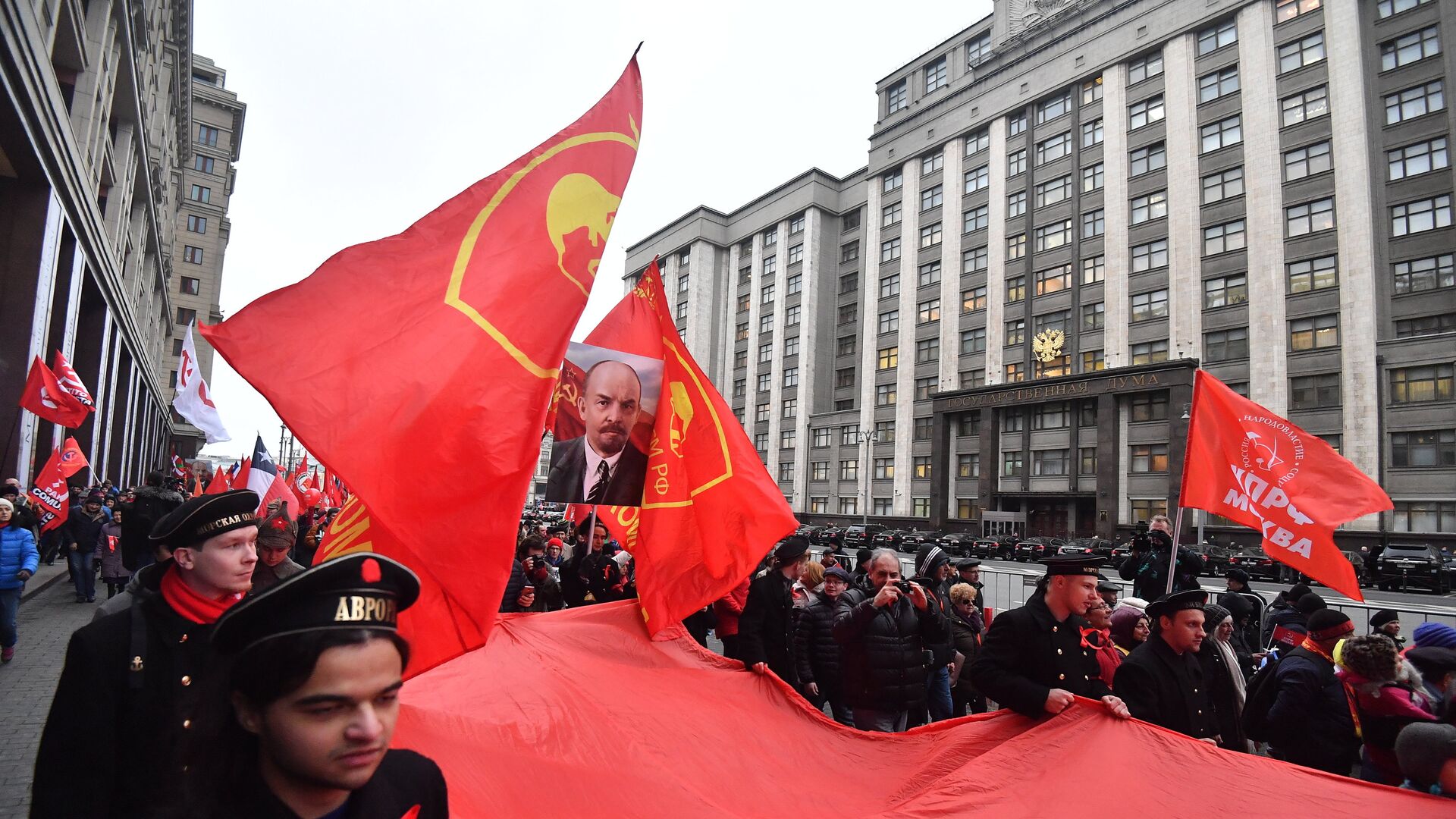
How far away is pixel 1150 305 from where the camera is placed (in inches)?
1800

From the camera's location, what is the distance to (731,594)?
25.8ft

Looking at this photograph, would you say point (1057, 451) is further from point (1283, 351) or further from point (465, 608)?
point (465, 608)

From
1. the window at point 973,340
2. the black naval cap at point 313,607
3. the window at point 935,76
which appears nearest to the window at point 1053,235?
the window at point 973,340

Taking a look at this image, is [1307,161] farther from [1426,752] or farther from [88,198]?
[88,198]

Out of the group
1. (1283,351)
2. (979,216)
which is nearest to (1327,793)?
(1283,351)

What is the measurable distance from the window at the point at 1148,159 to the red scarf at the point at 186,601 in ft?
172

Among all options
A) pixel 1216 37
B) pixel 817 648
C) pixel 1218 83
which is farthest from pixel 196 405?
pixel 1216 37

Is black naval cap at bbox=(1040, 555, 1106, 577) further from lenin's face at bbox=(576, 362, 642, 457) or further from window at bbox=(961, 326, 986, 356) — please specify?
window at bbox=(961, 326, 986, 356)

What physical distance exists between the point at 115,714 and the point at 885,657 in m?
5.06

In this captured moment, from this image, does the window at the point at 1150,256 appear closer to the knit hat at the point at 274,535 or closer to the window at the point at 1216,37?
the window at the point at 1216,37

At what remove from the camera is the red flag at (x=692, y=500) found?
659 cm

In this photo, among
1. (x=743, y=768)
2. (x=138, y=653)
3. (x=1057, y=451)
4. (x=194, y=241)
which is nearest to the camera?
(x=138, y=653)

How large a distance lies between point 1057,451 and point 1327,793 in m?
48.1

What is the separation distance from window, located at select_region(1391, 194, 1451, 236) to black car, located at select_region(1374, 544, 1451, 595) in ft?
61.9
